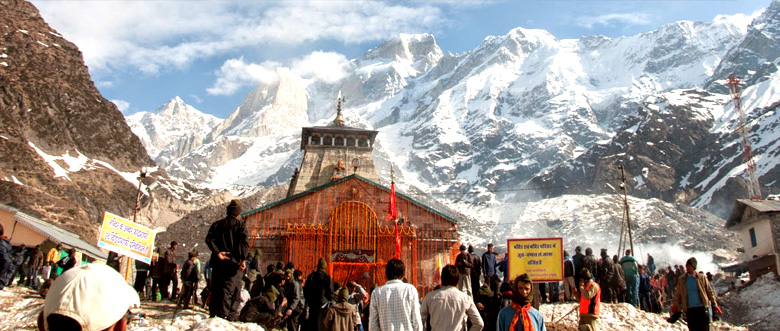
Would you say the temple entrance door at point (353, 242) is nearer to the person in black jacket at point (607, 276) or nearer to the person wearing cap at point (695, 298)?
the person in black jacket at point (607, 276)

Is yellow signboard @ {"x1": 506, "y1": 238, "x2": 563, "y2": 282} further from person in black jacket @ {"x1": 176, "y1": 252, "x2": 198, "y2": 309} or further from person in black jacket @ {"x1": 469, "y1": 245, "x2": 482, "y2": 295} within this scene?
person in black jacket @ {"x1": 176, "y1": 252, "x2": 198, "y2": 309}

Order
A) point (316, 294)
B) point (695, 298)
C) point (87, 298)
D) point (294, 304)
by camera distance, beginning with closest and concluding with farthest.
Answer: point (87, 298) < point (695, 298) < point (316, 294) < point (294, 304)

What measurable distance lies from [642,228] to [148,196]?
232 ft

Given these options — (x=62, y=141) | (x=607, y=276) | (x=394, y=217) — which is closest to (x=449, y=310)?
(x=607, y=276)

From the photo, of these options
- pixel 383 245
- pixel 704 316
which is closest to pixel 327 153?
pixel 383 245

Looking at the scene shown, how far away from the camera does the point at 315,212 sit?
82.3 ft

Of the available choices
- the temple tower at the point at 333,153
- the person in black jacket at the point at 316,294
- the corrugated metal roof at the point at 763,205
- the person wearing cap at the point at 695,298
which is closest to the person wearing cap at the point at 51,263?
the person in black jacket at the point at 316,294

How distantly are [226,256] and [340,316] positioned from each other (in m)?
2.26

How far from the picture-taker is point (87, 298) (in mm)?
3400

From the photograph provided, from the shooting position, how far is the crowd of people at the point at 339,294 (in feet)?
11.2

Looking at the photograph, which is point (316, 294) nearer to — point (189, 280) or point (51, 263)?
point (189, 280)

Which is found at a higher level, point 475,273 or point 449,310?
point 475,273

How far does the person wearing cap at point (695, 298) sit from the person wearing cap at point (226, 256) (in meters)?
7.33

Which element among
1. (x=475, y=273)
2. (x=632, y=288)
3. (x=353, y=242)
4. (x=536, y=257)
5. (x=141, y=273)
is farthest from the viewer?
(x=353, y=242)
